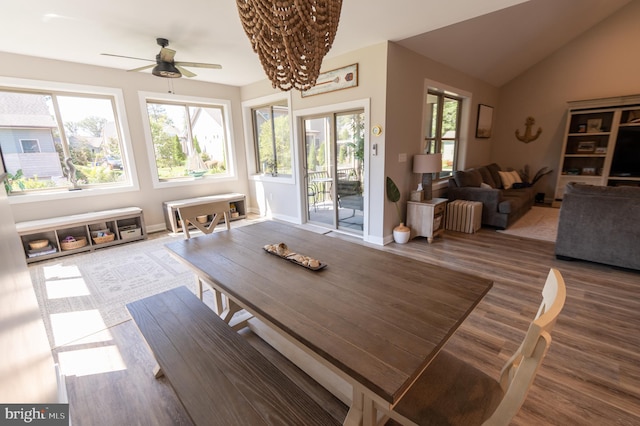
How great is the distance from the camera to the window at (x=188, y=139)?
4906 mm

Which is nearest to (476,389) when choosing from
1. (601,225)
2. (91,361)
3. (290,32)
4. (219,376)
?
(219,376)

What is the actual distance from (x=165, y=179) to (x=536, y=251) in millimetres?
5959

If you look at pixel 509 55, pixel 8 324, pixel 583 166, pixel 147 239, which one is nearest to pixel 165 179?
pixel 147 239

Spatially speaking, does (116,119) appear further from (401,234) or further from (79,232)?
(401,234)

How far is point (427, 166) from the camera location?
12.6 feet

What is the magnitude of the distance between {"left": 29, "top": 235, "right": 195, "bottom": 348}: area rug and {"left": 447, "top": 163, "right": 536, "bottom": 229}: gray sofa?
14.3 feet

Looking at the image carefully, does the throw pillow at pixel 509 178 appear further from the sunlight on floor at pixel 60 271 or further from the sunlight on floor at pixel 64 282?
the sunlight on floor at pixel 60 271

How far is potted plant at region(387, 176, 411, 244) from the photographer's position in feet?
12.4

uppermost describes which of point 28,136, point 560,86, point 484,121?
point 560,86

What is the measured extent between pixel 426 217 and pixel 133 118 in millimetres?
4886

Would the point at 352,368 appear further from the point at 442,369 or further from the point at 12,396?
the point at 12,396

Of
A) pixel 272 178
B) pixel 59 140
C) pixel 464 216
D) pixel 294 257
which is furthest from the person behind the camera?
pixel 272 178

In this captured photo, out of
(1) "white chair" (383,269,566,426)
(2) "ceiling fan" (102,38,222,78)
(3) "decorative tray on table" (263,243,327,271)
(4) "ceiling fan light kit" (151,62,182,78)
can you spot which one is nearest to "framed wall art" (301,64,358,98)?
(2) "ceiling fan" (102,38,222,78)

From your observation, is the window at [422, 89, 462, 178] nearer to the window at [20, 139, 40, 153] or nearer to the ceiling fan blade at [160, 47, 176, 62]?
the ceiling fan blade at [160, 47, 176, 62]
